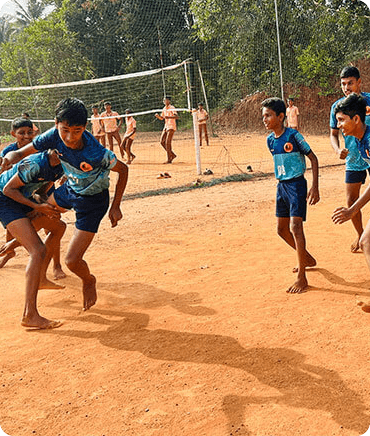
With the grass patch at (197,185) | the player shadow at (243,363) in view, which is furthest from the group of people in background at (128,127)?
the player shadow at (243,363)

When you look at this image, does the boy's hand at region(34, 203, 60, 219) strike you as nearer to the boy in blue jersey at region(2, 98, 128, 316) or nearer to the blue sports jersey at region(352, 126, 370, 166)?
the boy in blue jersey at region(2, 98, 128, 316)

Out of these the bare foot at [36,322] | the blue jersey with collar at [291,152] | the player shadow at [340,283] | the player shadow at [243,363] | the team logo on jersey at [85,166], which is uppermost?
the team logo on jersey at [85,166]

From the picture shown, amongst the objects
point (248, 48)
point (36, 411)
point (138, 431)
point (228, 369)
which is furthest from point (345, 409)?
point (248, 48)

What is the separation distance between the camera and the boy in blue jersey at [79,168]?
402 cm

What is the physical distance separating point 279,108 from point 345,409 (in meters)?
2.90

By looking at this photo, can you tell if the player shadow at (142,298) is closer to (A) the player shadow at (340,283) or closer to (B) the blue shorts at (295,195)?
(A) the player shadow at (340,283)

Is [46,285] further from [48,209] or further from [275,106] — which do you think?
[275,106]

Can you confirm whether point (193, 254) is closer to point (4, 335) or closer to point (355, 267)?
point (355, 267)

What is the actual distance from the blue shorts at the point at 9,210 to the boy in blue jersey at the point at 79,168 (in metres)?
0.32

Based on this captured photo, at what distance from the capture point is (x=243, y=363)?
349cm

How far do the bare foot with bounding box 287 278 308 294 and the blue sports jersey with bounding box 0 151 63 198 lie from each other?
239cm

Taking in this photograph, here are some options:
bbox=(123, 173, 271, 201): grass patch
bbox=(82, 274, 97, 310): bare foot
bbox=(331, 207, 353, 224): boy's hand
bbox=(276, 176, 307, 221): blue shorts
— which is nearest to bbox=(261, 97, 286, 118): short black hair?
bbox=(276, 176, 307, 221): blue shorts

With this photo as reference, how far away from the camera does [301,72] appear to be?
21594 millimetres

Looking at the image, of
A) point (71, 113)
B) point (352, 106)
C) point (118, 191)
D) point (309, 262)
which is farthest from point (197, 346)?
point (352, 106)
